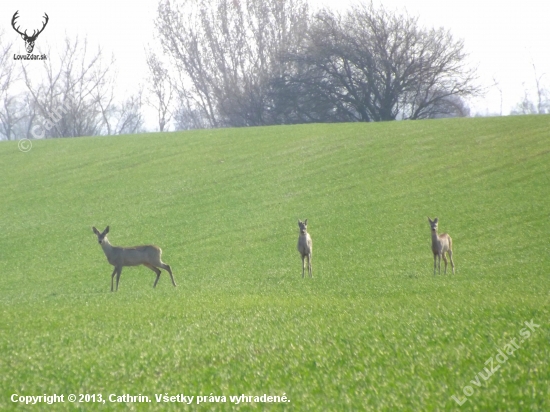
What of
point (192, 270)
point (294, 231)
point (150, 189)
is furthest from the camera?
Answer: point (150, 189)

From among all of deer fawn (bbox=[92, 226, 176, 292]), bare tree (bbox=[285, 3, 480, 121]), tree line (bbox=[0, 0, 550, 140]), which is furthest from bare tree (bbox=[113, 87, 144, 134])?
deer fawn (bbox=[92, 226, 176, 292])

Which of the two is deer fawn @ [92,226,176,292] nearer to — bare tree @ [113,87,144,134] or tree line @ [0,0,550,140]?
tree line @ [0,0,550,140]

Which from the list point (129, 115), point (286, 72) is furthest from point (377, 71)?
point (129, 115)

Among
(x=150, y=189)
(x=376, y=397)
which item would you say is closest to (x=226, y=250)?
(x=150, y=189)

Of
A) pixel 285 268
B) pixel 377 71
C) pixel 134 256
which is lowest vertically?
pixel 285 268

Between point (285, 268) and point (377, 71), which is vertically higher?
point (377, 71)

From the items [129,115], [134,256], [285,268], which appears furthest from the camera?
[129,115]

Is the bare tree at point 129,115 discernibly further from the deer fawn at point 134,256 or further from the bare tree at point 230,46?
the deer fawn at point 134,256

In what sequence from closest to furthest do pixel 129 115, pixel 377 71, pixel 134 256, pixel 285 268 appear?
pixel 134 256
pixel 285 268
pixel 377 71
pixel 129 115

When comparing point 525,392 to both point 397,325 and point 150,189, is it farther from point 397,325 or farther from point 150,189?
point 150,189

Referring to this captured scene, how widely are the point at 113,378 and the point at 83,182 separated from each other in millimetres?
34316

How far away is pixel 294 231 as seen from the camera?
94.6ft

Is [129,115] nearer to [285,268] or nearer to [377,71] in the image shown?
[377,71]

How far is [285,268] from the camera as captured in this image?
2291cm
